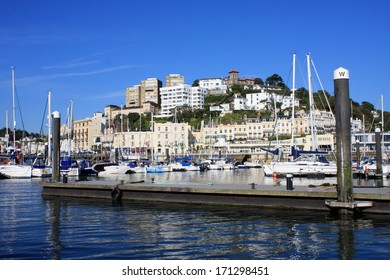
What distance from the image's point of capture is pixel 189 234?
1753 cm

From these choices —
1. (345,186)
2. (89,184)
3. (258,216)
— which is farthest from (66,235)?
(89,184)

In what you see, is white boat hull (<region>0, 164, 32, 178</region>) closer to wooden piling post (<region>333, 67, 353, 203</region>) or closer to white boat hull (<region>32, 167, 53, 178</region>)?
white boat hull (<region>32, 167, 53, 178</region>)

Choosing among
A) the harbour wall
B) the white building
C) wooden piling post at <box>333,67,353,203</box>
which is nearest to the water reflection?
the harbour wall

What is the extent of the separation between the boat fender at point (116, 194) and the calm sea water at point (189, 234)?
346cm

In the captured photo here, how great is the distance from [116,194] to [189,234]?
1285cm

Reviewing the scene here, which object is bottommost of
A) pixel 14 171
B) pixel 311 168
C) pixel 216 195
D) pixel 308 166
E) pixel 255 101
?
pixel 216 195

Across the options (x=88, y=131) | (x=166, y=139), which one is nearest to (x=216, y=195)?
(x=166, y=139)

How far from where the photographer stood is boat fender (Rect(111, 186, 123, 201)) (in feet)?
96.3

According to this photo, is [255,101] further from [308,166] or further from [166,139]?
[308,166]

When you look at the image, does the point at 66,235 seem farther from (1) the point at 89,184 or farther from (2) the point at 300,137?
(2) the point at 300,137

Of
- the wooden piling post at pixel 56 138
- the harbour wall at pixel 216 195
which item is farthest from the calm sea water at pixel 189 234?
the wooden piling post at pixel 56 138

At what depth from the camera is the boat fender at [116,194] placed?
1155 inches

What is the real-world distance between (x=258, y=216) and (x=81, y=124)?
170451 millimetres

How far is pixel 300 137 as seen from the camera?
421ft
